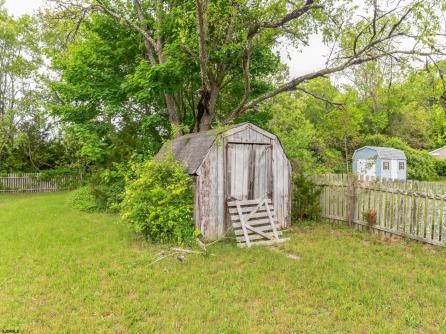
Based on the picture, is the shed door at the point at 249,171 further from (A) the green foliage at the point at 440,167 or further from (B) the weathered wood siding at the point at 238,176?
(A) the green foliage at the point at 440,167

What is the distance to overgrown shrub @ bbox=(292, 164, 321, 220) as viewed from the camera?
8906mm

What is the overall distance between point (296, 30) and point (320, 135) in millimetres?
11304

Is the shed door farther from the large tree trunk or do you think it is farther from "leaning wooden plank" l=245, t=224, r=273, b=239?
the large tree trunk

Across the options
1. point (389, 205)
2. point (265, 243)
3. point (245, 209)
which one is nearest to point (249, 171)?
point (245, 209)

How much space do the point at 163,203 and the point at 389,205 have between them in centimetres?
537

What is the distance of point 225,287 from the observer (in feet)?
14.6

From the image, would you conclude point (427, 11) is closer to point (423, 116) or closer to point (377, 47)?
point (377, 47)

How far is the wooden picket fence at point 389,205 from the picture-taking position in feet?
20.3

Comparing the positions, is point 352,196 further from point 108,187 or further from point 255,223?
point 108,187

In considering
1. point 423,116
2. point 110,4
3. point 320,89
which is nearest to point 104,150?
point 110,4

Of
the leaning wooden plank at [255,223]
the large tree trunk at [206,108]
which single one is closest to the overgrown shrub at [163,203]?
the leaning wooden plank at [255,223]

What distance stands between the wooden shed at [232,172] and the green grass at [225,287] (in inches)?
35.5

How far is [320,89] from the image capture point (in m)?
29.4

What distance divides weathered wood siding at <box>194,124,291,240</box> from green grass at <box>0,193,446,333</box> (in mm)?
808
